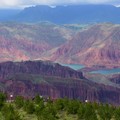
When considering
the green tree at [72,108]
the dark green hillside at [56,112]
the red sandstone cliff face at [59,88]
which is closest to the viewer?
the dark green hillside at [56,112]

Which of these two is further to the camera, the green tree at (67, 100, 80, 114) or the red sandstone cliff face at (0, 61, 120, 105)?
the red sandstone cliff face at (0, 61, 120, 105)

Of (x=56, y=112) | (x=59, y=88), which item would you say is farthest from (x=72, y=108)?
(x=59, y=88)

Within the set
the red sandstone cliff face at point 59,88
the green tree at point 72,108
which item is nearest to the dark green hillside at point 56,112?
the green tree at point 72,108

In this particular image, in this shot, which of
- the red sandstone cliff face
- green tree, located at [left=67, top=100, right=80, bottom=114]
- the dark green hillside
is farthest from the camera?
the red sandstone cliff face

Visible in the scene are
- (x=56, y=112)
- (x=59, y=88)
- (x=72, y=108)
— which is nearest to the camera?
(x=56, y=112)

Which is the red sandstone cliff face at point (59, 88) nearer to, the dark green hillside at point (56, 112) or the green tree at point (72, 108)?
the dark green hillside at point (56, 112)

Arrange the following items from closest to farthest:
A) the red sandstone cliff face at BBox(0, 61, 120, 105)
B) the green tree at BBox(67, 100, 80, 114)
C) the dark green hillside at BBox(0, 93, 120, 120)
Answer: the dark green hillside at BBox(0, 93, 120, 120) < the green tree at BBox(67, 100, 80, 114) < the red sandstone cliff face at BBox(0, 61, 120, 105)

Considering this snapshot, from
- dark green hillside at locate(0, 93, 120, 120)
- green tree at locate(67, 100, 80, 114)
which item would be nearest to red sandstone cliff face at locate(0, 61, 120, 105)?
dark green hillside at locate(0, 93, 120, 120)

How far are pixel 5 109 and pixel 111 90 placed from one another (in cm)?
15257

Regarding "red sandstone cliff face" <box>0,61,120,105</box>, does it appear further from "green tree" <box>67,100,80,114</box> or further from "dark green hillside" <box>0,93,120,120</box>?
"green tree" <box>67,100,80,114</box>

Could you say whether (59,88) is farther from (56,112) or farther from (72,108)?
(56,112)

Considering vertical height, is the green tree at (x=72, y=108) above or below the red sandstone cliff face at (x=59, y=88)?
above

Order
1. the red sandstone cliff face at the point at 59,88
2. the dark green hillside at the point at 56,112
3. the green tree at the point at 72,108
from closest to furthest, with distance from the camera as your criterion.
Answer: the dark green hillside at the point at 56,112, the green tree at the point at 72,108, the red sandstone cliff face at the point at 59,88

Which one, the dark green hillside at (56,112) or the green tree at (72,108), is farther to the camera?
the green tree at (72,108)
